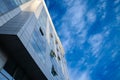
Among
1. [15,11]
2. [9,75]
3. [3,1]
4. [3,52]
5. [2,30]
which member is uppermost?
[15,11]

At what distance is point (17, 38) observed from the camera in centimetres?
1798

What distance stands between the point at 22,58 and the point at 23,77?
11.0 ft

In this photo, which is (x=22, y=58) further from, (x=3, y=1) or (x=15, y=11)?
(x=15, y=11)

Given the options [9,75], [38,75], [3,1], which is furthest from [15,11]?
[9,75]

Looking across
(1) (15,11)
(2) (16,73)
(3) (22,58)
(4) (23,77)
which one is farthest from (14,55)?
(1) (15,11)

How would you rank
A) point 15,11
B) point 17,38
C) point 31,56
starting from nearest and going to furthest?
point 17,38, point 31,56, point 15,11

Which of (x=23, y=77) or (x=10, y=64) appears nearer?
(x=10, y=64)

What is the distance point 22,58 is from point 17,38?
10.7ft

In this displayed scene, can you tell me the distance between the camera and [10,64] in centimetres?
1988

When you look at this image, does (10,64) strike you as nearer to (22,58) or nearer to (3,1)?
(22,58)

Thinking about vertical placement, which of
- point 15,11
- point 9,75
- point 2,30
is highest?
point 15,11

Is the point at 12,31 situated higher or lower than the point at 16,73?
higher

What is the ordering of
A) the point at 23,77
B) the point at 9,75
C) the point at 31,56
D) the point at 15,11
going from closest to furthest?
the point at 9,75 → the point at 31,56 → the point at 23,77 → the point at 15,11

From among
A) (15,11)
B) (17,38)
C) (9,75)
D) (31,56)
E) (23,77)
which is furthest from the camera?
(15,11)
